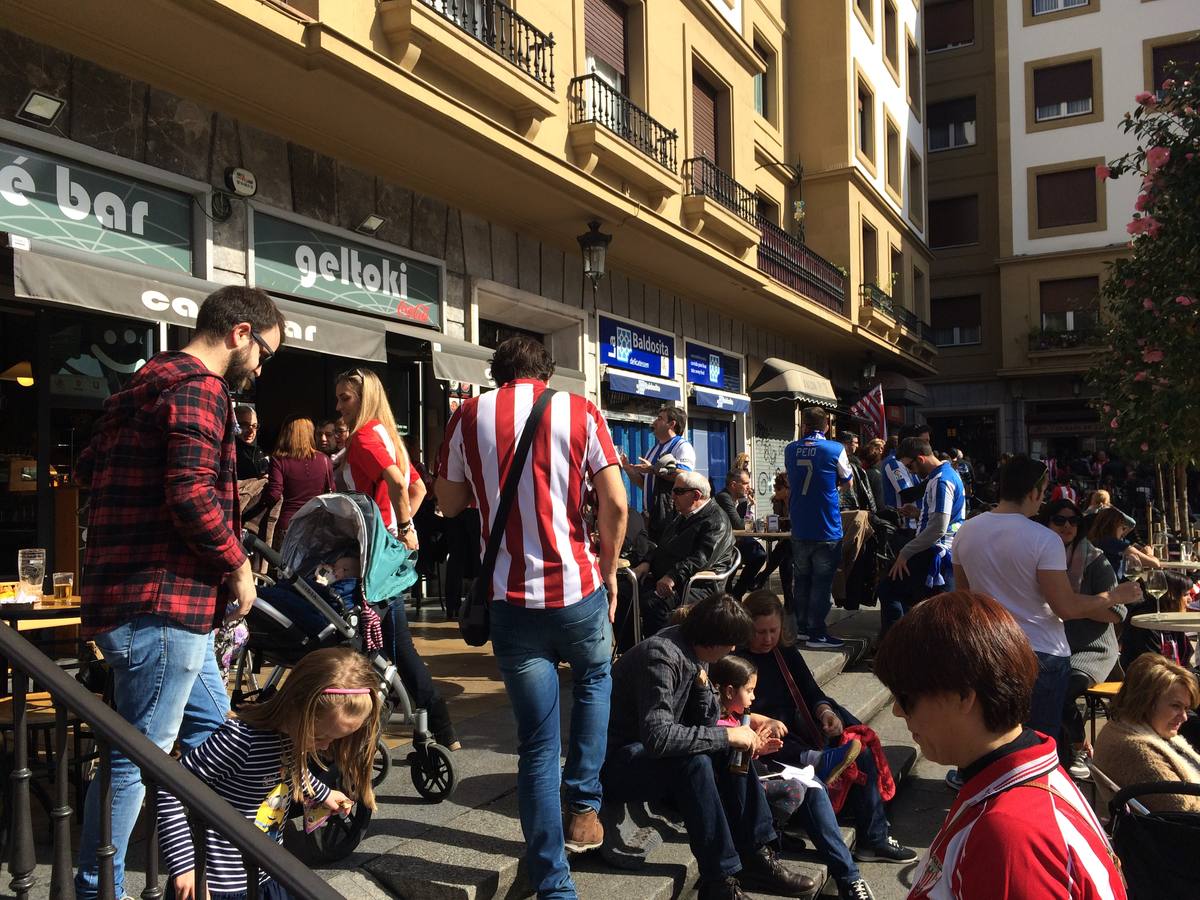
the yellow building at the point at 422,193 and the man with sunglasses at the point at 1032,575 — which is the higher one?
the yellow building at the point at 422,193

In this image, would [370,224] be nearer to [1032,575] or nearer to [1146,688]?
[1032,575]

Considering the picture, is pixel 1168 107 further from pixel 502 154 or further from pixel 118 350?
pixel 118 350

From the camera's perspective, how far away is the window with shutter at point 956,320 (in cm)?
2820

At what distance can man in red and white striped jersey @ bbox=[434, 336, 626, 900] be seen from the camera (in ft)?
10.3

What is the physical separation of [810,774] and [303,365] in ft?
22.7

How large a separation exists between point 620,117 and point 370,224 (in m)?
4.40

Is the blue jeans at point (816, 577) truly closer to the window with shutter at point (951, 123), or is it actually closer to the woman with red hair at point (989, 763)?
the woman with red hair at point (989, 763)

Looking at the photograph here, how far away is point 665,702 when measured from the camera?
3717mm

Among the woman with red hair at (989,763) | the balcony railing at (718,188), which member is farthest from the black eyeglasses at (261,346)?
the balcony railing at (718,188)

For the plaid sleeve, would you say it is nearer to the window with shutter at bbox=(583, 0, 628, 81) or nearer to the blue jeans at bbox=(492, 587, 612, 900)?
the blue jeans at bbox=(492, 587, 612, 900)

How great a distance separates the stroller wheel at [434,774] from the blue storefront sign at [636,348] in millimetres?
8687

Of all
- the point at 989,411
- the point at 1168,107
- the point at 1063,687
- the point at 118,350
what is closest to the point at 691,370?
the point at 1168,107

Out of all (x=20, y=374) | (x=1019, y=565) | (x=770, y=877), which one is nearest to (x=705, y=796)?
(x=770, y=877)

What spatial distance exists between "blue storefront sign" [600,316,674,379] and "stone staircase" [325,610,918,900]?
8.20 meters
